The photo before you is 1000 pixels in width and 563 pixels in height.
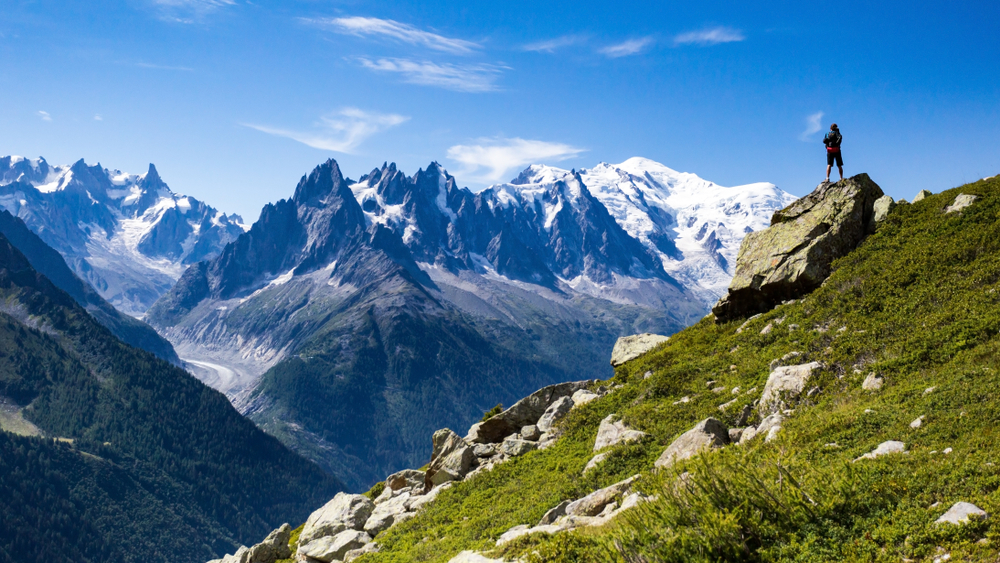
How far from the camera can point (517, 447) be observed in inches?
1430

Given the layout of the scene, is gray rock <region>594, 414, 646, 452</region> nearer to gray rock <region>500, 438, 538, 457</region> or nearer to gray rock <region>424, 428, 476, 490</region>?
gray rock <region>500, 438, 538, 457</region>

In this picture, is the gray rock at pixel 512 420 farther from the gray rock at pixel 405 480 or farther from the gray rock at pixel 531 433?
the gray rock at pixel 405 480

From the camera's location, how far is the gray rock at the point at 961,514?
42.8 ft

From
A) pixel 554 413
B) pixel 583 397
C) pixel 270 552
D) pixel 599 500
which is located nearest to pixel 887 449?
pixel 599 500

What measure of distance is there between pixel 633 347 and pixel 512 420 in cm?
1366

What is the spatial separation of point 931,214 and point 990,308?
1486cm

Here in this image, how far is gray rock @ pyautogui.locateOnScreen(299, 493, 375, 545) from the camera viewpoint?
32.9 m

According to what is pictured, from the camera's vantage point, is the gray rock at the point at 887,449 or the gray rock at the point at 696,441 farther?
the gray rock at the point at 696,441

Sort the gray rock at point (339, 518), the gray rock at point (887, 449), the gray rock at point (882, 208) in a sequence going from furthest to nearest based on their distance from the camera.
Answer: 1. the gray rock at point (882, 208)
2. the gray rock at point (339, 518)
3. the gray rock at point (887, 449)

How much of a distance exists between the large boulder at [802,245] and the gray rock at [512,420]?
1362 cm

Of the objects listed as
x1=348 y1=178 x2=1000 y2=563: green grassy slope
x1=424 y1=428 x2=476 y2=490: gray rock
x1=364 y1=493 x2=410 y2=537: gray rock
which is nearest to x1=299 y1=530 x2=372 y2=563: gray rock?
x1=364 y1=493 x2=410 y2=537: gray rock

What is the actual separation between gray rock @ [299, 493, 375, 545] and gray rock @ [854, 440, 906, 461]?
25.0 metres

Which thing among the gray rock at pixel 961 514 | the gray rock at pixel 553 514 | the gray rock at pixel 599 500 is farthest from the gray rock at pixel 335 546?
the gray rock at pixel 961 514

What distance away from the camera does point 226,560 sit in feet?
131
